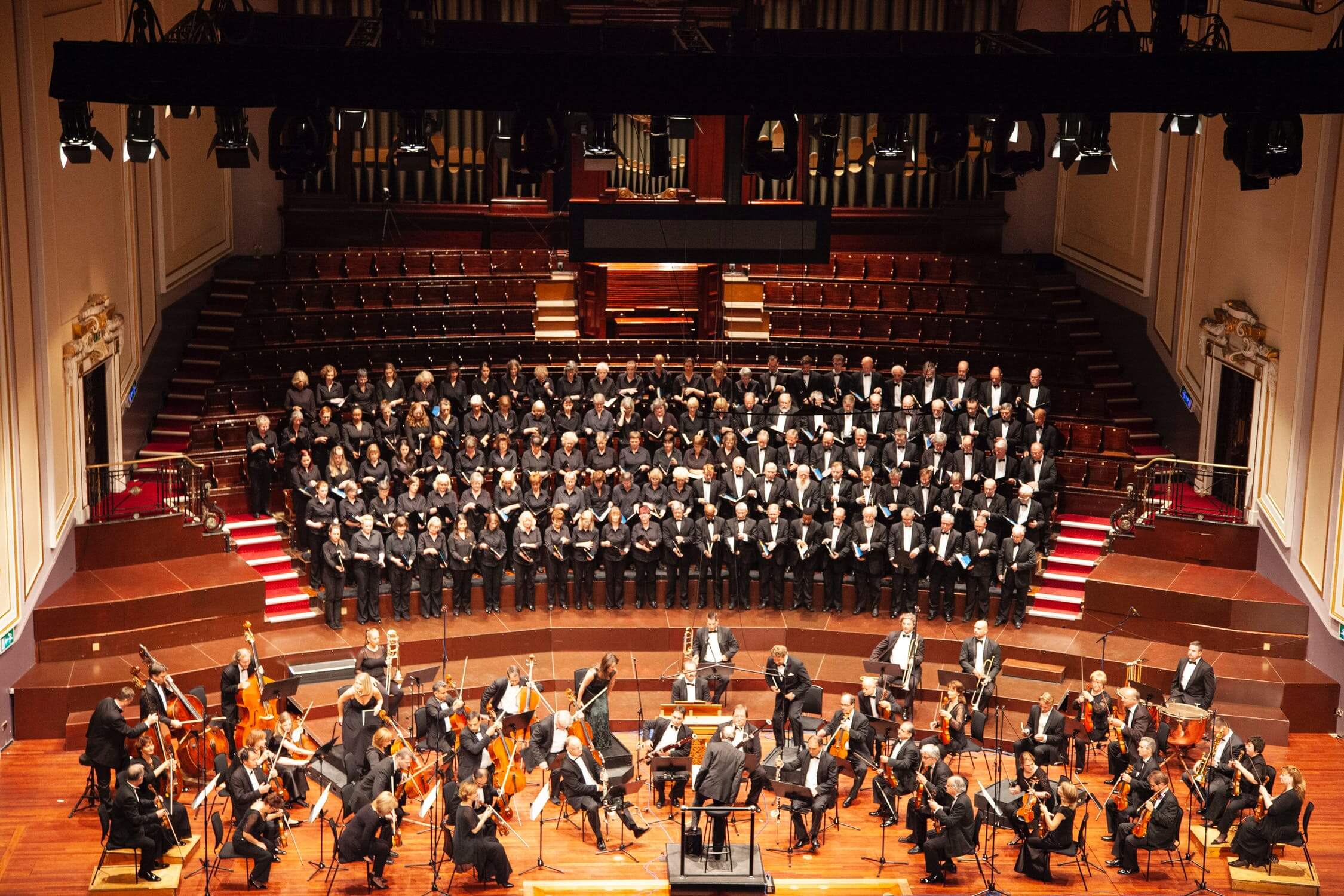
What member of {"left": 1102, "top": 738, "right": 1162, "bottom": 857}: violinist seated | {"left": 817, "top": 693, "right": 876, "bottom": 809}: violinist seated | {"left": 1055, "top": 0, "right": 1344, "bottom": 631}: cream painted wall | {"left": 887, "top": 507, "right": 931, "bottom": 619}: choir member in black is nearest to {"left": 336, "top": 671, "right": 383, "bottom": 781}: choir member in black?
{"left": 817, "top": 693, "right": 876, "bottom": 809}: violinist seated

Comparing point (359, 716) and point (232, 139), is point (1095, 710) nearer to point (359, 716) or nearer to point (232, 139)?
point (359, 716)

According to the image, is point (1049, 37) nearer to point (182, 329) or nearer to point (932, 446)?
point (932, 446)

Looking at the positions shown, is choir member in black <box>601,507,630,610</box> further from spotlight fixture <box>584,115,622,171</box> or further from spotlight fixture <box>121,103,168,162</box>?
spotlight fixture <box>121,103,168,162</box>

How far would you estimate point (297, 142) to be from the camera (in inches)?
339

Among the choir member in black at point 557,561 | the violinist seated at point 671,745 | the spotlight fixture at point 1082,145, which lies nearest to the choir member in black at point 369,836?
the violinist seated at point 671,745

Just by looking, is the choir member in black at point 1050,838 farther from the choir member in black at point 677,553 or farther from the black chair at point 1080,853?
the choir member in black at point 677,553

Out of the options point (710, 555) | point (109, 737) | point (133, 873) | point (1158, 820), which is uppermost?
point (710, 555)

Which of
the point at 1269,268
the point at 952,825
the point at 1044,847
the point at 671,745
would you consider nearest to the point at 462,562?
the point at 671,745

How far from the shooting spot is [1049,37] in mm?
10406

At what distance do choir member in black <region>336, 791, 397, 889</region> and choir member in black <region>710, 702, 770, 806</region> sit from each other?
2.23 metres

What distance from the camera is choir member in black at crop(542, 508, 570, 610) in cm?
1288

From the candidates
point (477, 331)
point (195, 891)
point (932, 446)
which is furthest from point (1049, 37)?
point (195, 891)

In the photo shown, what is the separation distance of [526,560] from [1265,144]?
23.6 feet

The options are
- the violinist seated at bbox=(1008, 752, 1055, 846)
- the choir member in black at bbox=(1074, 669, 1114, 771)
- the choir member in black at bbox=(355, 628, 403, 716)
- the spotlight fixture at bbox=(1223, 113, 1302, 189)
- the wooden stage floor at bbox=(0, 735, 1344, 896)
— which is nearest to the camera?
the spotlight fixture at bbox=(1223, 113, 1302, 189)
